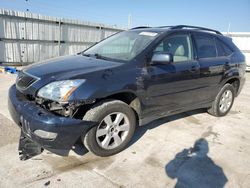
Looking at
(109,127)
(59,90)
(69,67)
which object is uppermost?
(69,67)

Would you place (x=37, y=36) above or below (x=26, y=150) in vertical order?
above

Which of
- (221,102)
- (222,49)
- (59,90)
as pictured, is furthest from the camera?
(221,102)

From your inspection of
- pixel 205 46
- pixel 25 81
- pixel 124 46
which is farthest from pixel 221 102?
pixel 25 81

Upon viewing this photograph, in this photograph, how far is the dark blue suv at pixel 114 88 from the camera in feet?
8.49

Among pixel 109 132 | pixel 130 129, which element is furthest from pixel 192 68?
pixel 109 132

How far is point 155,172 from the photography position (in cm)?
280

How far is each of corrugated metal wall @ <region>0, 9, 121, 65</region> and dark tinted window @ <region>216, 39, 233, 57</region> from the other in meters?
8.30

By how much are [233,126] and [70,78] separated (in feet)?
11.1

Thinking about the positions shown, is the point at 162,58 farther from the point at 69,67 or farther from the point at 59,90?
the point at 59,90

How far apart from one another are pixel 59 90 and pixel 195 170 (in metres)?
1.93

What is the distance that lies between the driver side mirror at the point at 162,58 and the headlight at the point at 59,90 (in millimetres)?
1113

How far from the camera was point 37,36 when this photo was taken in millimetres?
10398

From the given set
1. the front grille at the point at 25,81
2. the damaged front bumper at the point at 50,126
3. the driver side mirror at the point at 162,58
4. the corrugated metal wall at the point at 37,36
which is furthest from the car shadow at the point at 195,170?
the corrugated metal wall at the point at 37,36

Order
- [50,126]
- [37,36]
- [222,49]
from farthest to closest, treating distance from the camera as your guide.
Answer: [37,36] < [222,49] < [50,126]
